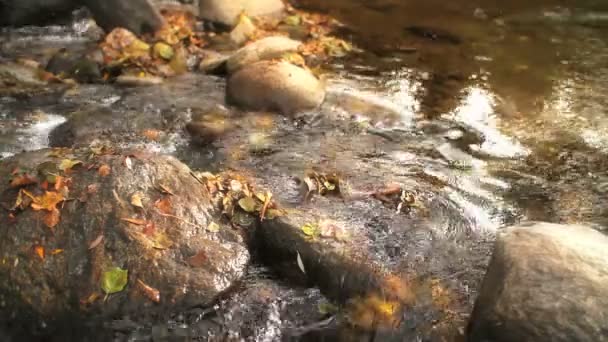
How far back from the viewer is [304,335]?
3.68m

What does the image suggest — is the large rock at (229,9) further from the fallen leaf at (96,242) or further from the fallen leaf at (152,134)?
the fallen leaf at (96,242)

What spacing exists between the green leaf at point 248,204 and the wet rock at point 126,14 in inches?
180

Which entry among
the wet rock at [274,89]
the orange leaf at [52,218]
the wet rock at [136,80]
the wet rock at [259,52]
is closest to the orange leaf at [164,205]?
the orange leaf at [52,218]

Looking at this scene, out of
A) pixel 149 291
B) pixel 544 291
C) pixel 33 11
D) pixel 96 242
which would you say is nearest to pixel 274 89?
pixel 96 242

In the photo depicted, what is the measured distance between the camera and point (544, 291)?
3.29 m

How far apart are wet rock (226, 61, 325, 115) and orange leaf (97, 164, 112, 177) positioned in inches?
102

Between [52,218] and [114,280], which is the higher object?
[52,218]

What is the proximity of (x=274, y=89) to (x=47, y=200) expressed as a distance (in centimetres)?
307

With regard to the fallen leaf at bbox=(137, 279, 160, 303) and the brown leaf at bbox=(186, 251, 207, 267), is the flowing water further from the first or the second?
the brown leaf at bbox=(186, 251, 207, 267)

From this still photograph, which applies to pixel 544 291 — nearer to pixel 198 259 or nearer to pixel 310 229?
pixel 310 229

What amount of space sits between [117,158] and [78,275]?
2.98 feet

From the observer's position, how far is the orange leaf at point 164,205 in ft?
13.1

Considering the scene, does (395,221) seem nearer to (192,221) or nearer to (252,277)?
(252,277)

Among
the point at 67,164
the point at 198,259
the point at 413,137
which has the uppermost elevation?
the point at 67,164
